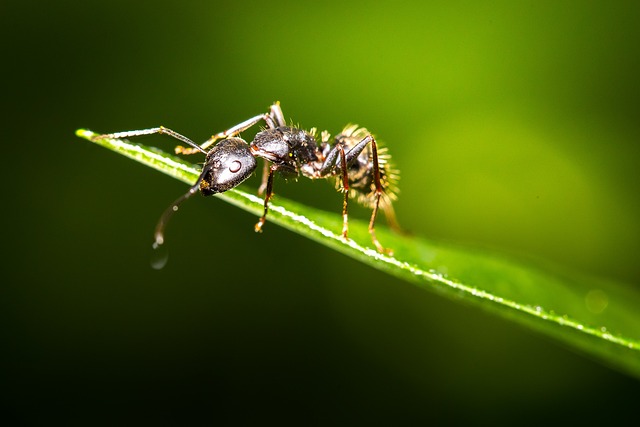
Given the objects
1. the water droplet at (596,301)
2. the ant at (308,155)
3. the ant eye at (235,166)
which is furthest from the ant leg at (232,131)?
the water droplet at (596,301)

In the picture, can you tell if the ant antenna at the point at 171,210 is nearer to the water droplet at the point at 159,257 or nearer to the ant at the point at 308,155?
the ant at the point at 308,155

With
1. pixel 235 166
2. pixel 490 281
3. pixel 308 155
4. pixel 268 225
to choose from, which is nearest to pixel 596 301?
pixel 490 281

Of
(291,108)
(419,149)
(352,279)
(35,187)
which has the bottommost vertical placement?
(35,187)

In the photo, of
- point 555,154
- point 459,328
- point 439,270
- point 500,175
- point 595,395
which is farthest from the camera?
point 500,175

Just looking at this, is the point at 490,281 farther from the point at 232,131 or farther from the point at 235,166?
the point at 232,131

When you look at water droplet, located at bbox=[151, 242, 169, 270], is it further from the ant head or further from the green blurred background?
the ant head

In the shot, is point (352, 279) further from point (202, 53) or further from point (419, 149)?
point (202, 53)

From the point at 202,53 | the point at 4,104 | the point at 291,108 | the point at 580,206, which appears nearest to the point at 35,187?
the point at 4,104
